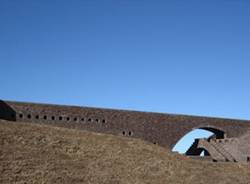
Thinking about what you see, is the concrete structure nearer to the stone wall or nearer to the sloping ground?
the stone wall

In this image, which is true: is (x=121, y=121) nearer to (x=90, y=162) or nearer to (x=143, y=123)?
(x=143, y=123)

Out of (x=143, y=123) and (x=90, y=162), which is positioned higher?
(x=143, y=123)

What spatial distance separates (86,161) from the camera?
22.5m

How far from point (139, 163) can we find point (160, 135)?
1110 cm

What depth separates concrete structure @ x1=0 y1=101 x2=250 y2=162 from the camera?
30.6 metres

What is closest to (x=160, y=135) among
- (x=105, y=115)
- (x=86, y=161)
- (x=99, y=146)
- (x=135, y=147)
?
(x=105, y=115)

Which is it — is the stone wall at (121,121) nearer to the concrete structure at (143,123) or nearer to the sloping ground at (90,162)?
the concrete structure at (143,123)

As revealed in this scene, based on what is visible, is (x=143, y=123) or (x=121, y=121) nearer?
(x=121, y=121)

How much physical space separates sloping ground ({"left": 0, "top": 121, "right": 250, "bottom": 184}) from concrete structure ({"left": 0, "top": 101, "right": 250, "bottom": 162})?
4.29m

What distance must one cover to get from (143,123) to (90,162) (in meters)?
12.2

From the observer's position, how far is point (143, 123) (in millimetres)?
34219

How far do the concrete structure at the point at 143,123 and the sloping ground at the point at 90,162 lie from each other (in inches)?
169

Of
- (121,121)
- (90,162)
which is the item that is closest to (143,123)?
(121,121)

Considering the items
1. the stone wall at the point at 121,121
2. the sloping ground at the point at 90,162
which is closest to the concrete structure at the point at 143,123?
the stone wall at the point at 121,121
